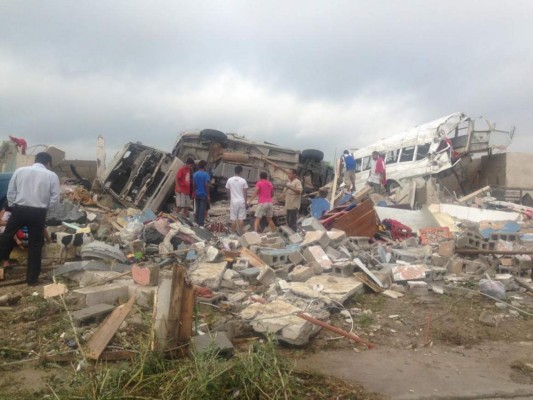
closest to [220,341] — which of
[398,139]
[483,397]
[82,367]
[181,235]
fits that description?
[82,367]

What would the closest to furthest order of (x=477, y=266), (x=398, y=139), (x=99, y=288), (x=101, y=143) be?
(x=99, y=288) < (x=477, y=266) < (x=101, y=143) < (x=398, y=139)

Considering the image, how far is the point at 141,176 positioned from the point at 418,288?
28.8 feet

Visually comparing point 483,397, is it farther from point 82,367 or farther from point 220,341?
point 82,367

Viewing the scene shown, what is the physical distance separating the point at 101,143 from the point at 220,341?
1191 cm

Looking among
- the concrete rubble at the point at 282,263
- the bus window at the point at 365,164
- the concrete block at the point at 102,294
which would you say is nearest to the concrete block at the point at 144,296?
the concrete rubble at the point at 282,263

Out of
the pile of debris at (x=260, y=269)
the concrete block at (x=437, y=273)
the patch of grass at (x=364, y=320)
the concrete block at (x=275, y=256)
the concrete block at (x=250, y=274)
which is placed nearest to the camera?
the pile of debris at (x=260, y=269)

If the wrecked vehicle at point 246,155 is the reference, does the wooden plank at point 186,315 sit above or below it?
below

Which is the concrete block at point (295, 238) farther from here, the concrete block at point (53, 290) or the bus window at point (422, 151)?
the bus window at point (422, 151)

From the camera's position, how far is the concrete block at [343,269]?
6.26 m

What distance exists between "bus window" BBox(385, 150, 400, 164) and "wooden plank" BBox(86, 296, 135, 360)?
13.2 m

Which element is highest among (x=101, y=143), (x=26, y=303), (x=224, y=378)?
(x=101, y=143)

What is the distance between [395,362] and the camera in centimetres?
377

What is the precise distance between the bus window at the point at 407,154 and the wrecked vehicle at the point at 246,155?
3.13 meters

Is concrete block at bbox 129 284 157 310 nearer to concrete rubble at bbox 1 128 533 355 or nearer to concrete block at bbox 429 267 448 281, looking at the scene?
concrete rubble at bbox 1 128 533 355
